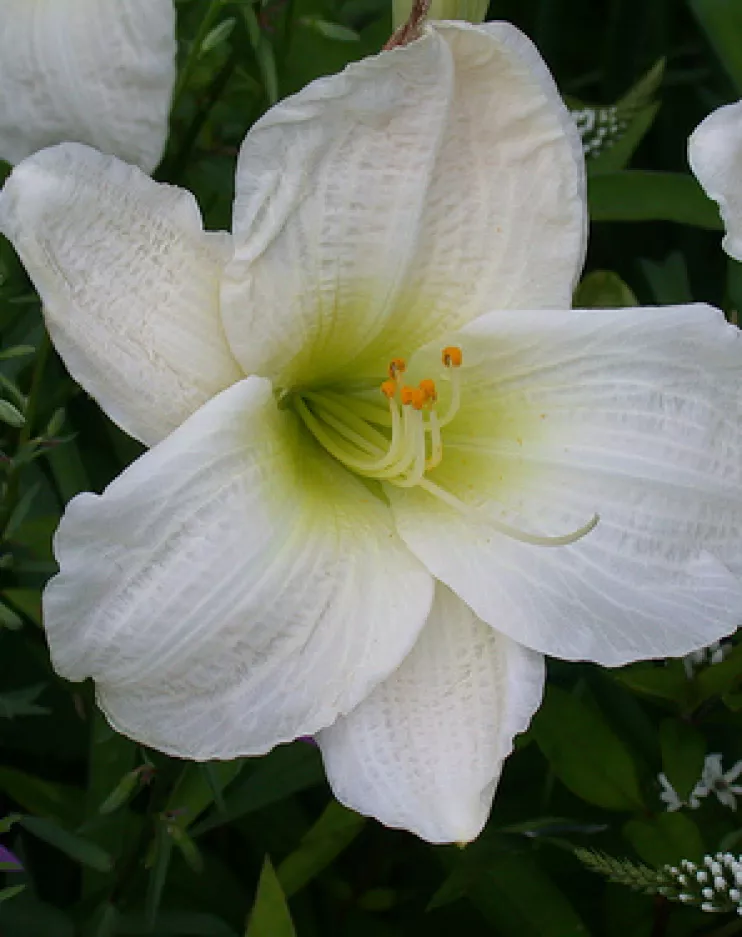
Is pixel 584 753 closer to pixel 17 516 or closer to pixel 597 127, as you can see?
pixel 17 516

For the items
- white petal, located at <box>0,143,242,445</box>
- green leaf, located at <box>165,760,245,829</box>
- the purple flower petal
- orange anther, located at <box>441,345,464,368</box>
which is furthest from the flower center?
the purple flower petal

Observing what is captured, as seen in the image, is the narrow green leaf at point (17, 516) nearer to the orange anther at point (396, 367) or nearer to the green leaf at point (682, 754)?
the orange anther at point (396, 367)

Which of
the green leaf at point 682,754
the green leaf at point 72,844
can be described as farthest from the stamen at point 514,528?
the green leaf at point 72,844

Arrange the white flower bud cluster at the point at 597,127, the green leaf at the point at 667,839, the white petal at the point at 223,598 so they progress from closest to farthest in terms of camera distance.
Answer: the white petal at the point at 223,598, the green leaf at the point at 667,839, the white flower bud cluster at the point at 597,127

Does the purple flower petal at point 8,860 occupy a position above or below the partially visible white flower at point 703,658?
above

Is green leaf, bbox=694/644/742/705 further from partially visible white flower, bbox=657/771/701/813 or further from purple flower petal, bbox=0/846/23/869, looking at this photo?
purple flower petal, bbox=0/846/23/869

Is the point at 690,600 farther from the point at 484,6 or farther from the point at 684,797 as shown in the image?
the point at 484,6
